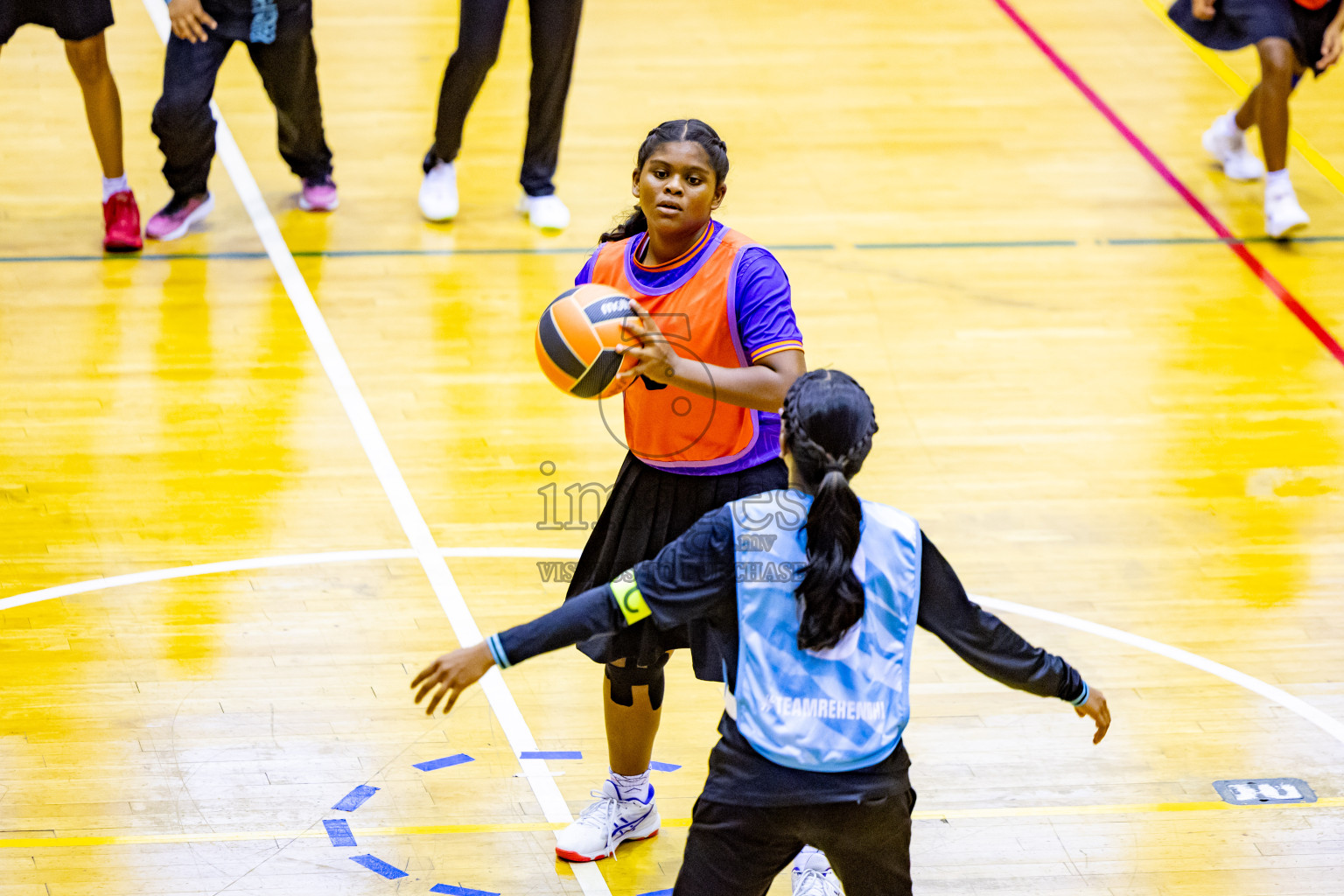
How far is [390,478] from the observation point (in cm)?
509

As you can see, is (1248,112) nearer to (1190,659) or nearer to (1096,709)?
(1190,659)

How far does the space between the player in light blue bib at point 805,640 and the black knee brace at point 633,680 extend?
0.86m

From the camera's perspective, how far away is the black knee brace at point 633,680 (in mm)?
3406

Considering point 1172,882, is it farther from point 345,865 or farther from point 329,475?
point 329,475

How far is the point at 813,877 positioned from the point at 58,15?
4.55 m

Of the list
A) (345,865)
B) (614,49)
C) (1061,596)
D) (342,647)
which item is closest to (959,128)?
(614,49)

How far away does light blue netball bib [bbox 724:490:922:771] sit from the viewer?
245 centimetres

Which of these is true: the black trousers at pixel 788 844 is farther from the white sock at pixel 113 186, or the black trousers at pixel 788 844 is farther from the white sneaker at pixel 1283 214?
the white sneaker at pixel 1283 214

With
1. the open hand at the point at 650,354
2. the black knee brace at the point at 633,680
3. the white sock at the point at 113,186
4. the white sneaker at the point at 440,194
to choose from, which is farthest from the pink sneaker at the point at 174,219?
the open hand at the point at 650,354

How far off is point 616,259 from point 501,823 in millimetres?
1398

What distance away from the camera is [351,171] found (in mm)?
7121

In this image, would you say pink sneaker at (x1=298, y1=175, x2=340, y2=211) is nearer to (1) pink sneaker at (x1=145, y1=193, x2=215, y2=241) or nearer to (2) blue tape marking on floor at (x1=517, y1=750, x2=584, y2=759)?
(1) pink sneaker at (x1=145, y1=193, x2=215, y2=241)

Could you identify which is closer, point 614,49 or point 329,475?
point 329,475

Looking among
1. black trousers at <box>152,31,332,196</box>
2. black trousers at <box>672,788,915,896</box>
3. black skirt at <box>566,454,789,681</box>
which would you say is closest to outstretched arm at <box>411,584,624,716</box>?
black trousers at <box>672,788,915,896</box>
